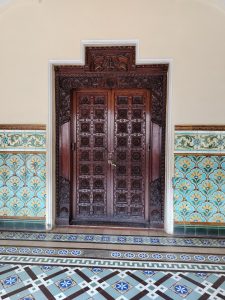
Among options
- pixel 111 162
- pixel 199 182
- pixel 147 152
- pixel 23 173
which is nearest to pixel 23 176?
pixel 23 173

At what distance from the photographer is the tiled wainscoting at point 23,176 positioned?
10.3ft

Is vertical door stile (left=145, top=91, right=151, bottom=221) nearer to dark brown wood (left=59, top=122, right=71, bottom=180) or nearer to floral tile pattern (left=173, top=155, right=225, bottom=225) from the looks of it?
floral tile pattern (left=173, top=155, right=225, bottom=225)

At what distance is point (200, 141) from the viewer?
2.98 meters

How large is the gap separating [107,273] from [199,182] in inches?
59.2

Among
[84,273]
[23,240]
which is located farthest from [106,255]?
[23,240]

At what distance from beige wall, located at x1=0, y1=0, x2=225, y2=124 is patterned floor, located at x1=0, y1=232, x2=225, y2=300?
4.96ft

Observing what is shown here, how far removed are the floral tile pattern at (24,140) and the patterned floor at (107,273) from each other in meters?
1.13

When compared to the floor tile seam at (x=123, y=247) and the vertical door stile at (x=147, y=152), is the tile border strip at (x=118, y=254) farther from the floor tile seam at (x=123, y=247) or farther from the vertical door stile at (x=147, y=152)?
the vertical door stile at (x=147, y=152)

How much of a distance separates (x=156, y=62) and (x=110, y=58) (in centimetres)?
57

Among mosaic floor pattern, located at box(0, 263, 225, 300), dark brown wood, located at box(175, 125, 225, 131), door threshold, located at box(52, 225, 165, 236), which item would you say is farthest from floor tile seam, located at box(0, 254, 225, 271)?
dark brown wood, located at box(175, 125, 225, 131)

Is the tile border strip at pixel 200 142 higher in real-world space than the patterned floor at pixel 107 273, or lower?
higher

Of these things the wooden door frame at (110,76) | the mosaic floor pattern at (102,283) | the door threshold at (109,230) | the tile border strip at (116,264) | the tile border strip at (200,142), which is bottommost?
the mosaic floor pattern at (102,283)

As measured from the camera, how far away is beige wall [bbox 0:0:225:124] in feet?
9.66

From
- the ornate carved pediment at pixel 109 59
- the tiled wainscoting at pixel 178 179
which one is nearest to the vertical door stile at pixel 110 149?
the ornate carved pediment at pixel 109 59
